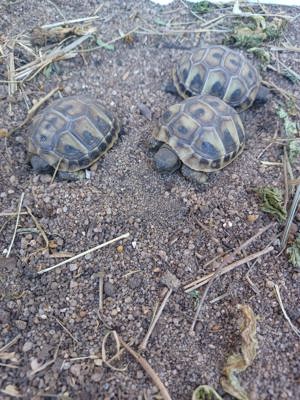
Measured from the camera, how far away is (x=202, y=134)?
2879mm

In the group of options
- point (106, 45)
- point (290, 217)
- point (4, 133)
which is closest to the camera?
point (290, 217)

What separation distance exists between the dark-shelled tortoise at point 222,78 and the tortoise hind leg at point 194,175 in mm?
727

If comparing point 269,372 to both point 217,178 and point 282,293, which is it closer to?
point 282,293

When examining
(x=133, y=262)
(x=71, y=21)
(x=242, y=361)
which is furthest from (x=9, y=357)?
(x=71, y=21)

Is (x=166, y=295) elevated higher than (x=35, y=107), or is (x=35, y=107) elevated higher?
(x=35, y=107)

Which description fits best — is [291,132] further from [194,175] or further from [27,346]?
[27,346]

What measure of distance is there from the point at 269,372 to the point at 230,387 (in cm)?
24

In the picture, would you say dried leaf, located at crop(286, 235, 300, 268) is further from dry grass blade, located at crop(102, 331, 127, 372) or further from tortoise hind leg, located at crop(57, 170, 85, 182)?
tortoise hind leg, located at crop(57, 170, 85, 182)

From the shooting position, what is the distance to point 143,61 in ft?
11.8

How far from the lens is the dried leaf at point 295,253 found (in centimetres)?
248

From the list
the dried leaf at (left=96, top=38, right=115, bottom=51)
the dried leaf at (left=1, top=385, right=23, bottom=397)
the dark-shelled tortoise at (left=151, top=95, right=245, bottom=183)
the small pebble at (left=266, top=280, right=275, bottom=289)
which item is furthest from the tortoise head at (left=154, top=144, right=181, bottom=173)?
the dried leaf at (left=1, top=385, right=23, bottom=397)

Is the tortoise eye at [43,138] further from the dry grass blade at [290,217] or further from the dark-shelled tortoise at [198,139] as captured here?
the dry grass blade at [290,217]

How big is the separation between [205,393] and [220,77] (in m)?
2.25

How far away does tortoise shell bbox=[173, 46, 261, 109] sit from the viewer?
3.26m
